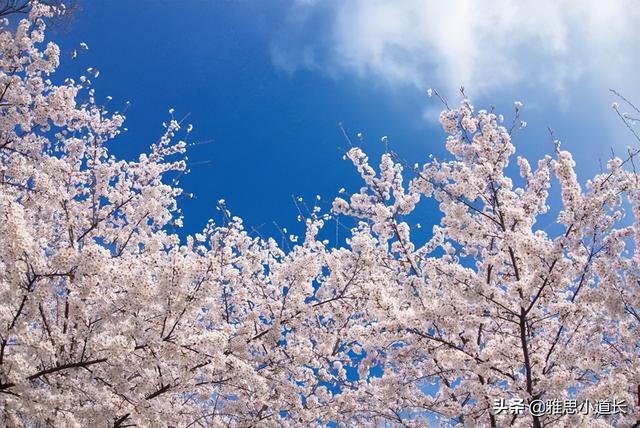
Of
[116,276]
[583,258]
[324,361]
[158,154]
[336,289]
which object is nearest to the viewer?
[116,276]

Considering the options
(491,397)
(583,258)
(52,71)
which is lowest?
(491,397)

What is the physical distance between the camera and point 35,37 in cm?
930

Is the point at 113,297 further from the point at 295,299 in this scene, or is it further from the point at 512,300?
the point at 512,300

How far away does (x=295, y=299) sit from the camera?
29.1ft

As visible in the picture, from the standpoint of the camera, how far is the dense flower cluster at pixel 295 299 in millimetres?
6668

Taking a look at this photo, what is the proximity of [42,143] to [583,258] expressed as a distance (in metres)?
10.4

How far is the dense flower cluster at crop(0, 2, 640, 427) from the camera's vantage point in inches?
263

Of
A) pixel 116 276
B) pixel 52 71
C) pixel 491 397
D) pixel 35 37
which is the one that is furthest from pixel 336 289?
pixel 35 37

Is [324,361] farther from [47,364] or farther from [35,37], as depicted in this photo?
[35,37]

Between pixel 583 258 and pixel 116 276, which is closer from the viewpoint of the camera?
pixel 116 276

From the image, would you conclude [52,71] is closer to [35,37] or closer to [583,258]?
[35,37]

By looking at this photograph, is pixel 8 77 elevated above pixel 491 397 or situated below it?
above

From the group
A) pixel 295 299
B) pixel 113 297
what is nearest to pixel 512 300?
pixel 295 299

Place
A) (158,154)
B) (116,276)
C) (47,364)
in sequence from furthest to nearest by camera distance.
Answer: (158,154)
(47,364)
(116,276)
